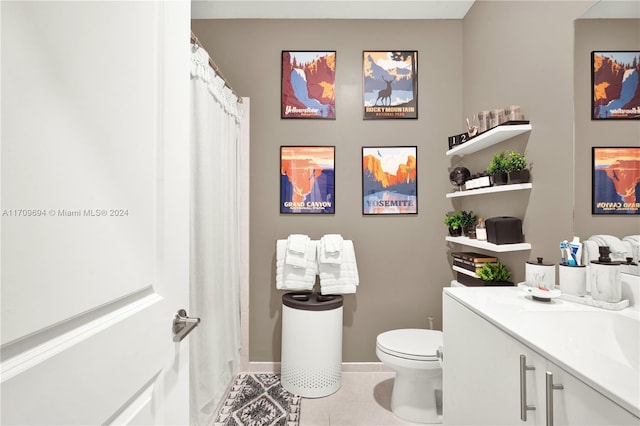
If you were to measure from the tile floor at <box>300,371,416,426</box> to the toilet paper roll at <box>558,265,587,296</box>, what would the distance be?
1.19m

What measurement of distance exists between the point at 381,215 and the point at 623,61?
1530mm

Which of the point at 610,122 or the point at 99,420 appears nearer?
the point at 99,420

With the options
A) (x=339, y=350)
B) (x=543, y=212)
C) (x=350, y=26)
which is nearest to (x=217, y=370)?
(x=339, y=350)

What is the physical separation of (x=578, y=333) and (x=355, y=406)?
1387 millimetres

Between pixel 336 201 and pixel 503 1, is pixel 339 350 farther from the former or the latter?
pixel 503 1

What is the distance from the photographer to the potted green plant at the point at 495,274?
69.1 inches

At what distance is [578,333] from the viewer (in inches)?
37.7

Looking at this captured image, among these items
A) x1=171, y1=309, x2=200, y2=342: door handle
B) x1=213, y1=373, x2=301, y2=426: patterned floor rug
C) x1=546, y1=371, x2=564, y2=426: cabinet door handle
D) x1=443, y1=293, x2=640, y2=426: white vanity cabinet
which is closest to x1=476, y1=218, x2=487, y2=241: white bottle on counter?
x1=443, y1=293, x2=640, y2=426: white vanity cabinet

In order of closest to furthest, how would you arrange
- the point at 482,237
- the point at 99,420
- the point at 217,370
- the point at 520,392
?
the point at 99,420, the point at 520,392, the point at 217,370, the point at 482,237

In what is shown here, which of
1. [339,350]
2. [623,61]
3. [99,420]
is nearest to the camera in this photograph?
[99,420]

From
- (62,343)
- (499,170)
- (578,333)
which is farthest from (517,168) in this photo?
(62,343)

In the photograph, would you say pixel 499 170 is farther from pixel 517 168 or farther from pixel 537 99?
pixel 537 99

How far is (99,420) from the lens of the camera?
510 mm

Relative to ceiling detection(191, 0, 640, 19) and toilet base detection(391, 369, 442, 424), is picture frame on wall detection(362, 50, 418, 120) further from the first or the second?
toilet base detection(391, 369, 442, 424)
